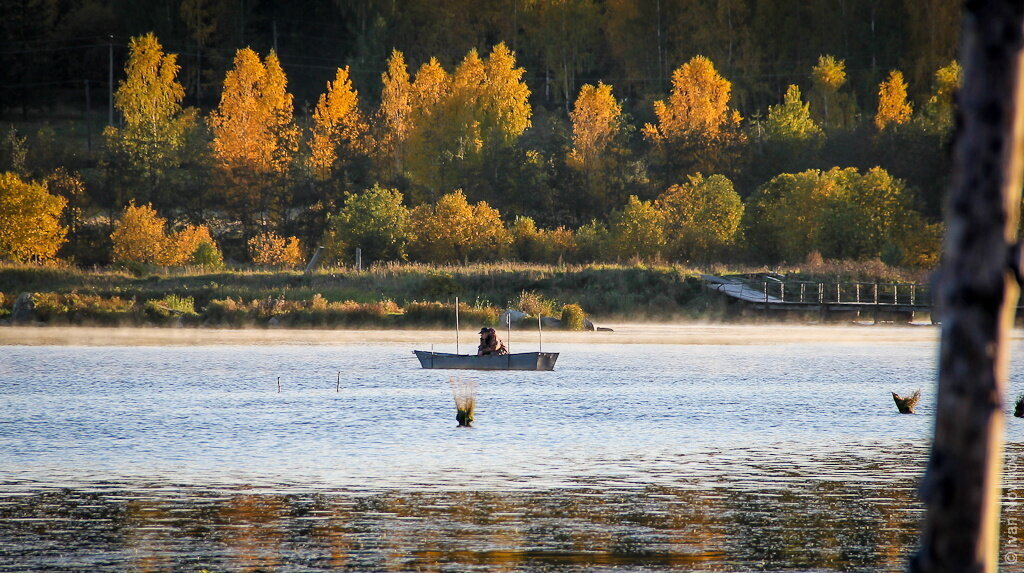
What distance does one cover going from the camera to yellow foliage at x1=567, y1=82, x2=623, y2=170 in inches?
4400

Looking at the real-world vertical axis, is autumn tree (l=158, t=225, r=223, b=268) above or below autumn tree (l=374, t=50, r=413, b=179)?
below

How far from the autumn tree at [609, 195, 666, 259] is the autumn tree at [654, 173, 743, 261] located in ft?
5.08

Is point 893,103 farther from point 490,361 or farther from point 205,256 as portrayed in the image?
point 490,361

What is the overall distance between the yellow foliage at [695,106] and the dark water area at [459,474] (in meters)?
69.9

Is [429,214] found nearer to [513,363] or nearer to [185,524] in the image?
[513,363]

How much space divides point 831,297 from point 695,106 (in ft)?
116

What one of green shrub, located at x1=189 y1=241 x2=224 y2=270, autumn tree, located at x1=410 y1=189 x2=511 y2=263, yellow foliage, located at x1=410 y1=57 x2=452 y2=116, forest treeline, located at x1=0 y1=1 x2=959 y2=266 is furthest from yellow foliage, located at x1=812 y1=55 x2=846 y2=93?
green shrub, located at x1=189 y1=241 x2=224 y2=270

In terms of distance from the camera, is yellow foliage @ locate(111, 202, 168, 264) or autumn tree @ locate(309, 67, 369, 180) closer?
yellow foliage @ locate(111, 202, 168, 264)

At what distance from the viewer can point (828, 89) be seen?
423 feet

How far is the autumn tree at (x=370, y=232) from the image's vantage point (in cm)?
9806

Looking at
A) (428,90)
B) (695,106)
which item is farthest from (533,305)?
(695,106)

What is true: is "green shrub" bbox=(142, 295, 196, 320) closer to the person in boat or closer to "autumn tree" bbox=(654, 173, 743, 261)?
the person in boat

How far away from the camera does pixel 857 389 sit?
145 feet

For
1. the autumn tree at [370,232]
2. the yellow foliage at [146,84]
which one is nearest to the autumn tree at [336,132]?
A: the yellow foliage at [146,84]
